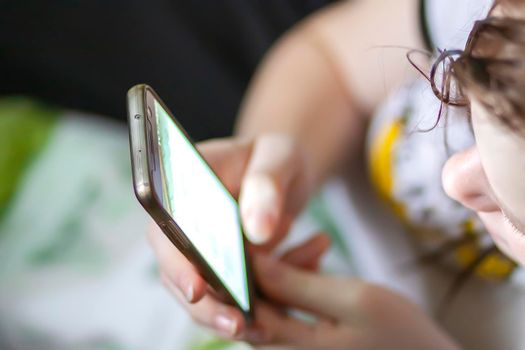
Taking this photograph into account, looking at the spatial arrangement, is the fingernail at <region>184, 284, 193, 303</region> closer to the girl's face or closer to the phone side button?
the phone side button

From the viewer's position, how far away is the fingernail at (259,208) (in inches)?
18.5

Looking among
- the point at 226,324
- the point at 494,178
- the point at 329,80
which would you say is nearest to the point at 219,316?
the point at 226,324

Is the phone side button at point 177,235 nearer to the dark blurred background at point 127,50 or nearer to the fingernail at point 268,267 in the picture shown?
the fingernail at point 268,267

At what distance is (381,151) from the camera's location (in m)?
0.63

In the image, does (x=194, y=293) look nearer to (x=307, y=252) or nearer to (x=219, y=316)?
(x=219, y=316)

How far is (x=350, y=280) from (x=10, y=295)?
0.33 metres

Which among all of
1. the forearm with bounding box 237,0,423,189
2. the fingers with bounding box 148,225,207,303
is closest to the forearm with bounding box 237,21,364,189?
the forearm with bounding box 237,0,423,189

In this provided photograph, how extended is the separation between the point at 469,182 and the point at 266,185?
172mm

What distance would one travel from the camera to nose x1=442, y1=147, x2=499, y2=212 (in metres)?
0.35

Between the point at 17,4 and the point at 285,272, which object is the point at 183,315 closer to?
the point at 285,272

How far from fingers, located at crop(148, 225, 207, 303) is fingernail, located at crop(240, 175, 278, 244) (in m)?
0.06

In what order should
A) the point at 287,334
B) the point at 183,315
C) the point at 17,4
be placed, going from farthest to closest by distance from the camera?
the point at 17,4 → the point at 183,315 → the point at 287,334

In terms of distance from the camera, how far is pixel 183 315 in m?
0.61

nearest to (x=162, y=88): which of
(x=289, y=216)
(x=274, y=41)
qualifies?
(x=274, y=41)
